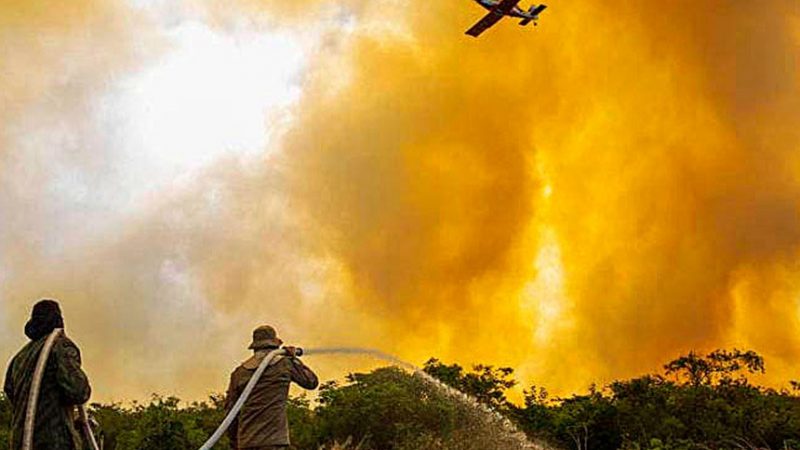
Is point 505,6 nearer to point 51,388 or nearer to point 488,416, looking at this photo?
point 488,416

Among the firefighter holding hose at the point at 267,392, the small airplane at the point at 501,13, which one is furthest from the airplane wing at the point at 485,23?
the firefighter holding hose at the point at 267,392

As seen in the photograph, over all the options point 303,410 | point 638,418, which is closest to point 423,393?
point 303,410

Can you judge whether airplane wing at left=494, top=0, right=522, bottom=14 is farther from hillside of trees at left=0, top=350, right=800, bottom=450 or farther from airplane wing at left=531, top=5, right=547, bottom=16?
hillside of trees at left=0, top=350, right=800, bottom=450

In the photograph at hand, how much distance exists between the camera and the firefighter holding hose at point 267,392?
13.2 meters

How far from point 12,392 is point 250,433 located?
332 cm

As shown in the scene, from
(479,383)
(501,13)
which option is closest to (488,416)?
(479,383)

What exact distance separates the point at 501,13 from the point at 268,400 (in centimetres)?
4046

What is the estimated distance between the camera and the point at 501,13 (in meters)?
51.2

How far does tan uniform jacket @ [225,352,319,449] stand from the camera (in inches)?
520

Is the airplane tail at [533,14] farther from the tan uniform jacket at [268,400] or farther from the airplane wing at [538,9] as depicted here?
the tan uniform jacket at [268,400]

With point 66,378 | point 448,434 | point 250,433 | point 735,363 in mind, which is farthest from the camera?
point 735,363

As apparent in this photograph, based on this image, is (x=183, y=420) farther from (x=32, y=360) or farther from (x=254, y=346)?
(x=32, y=360)

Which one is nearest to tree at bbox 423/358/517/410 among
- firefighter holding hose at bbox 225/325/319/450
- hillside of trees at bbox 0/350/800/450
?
hillside of trees at bbox 0/350/800/450

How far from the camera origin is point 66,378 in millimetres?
10430
